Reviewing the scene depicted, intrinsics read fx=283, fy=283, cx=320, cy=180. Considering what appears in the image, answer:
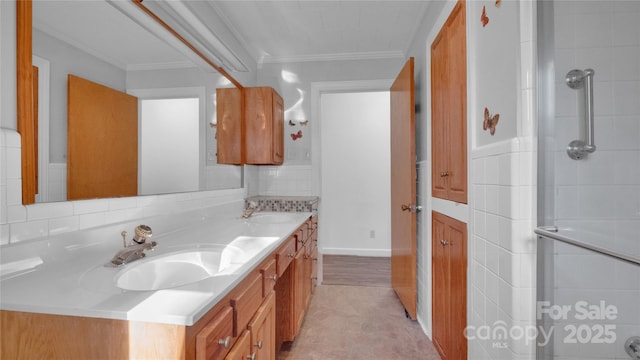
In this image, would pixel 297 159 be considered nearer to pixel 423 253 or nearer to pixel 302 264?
pixel 302 264

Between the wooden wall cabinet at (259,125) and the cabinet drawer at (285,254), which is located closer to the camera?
the cabinet drawer at (285,254)

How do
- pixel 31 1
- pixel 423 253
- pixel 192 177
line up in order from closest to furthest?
1. pixel 31 1
2. pixel 192 177
3. pixel 423 253

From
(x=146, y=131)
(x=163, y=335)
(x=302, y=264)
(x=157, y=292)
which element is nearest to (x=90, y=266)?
(x=157, y=292)

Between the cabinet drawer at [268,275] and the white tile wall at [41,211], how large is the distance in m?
0.66

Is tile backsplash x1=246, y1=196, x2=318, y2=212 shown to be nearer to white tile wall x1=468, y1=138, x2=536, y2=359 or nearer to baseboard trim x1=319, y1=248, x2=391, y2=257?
white tile wall x1=468, y1=138, x2=536, y2=359

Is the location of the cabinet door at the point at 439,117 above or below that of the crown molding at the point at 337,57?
below

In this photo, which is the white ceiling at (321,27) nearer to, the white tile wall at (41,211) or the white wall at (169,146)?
the white wall at (169,146)

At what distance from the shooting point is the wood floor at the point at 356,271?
311 centimetres

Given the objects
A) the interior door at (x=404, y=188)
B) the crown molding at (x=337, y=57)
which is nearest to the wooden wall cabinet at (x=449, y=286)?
the interior door at (x=404, y=188)

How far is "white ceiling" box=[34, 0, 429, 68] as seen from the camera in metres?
1.07

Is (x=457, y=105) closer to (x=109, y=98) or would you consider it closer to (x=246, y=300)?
(x=246, y=300)

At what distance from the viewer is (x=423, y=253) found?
221 centimetres

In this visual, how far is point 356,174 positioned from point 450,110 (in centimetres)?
251

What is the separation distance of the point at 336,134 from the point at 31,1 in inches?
136
